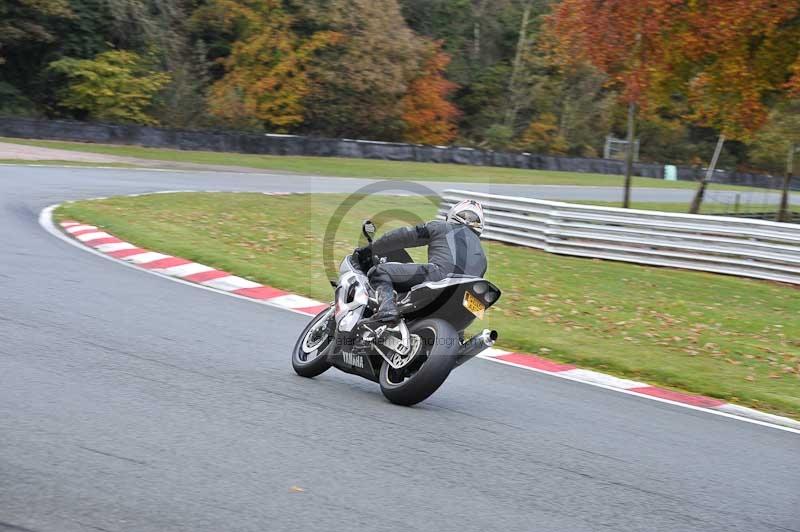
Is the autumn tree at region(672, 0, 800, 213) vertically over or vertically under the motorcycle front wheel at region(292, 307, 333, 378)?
over

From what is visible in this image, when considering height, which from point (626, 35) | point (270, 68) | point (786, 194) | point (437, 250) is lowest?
point (786, 194)

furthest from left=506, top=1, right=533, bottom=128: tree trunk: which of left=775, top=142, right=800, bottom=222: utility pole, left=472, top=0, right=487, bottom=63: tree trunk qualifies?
left=775, top=142, right=800, bottom=222: utility pole

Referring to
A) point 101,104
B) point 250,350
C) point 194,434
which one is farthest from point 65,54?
point 194,434

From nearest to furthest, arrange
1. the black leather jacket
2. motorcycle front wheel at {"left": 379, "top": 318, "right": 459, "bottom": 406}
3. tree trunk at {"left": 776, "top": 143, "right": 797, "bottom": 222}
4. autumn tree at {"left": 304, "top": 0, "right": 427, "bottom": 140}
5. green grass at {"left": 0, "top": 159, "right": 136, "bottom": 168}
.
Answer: motorcycle front wheel at {"left": 379, "top": 318, "right": 459, "bottom": 406} → the black leather jacket → green grass at {"left": 0, "top": 159, "right": 136, "bottom": 168} → tree trunk at {"left": 776, "top": 143, "right": 797, "bottom": 222} → autumn tree at {"left": 304, "top": 0, "right": 427, "bottom": 140}

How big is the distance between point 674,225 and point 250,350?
11.2m

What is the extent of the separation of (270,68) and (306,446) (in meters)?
43.9

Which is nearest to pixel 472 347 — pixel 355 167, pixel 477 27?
pixel 355 167

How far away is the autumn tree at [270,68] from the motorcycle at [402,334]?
39.2 metres

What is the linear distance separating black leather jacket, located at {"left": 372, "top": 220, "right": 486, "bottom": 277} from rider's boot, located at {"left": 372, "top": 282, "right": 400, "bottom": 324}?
37 centimetres

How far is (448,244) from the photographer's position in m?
7.74

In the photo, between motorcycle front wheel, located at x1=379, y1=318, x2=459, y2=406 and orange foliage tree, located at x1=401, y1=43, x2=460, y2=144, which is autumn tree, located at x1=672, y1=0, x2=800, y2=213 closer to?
motorcycle front wheel, located at x1=379, y1=318, x2=459, y2=406

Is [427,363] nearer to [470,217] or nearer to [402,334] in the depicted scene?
[402,334]

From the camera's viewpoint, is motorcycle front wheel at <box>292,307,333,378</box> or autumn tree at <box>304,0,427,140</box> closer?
motorcycle front wheel at <box>292,307,333,378</box>

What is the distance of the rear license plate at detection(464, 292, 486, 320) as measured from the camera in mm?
7539
